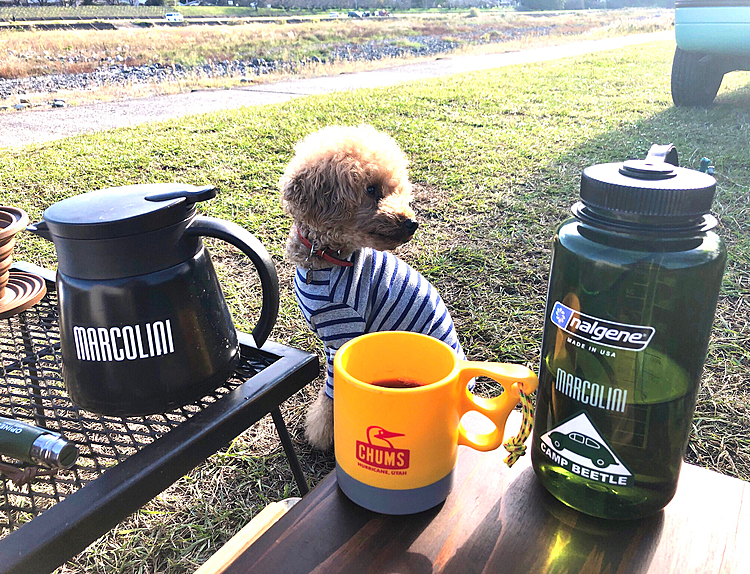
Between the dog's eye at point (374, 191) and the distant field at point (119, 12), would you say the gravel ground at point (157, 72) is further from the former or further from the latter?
the distant field at point (119, 12)

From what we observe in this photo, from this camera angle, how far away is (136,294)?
795 mm

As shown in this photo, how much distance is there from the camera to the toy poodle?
1.77 m

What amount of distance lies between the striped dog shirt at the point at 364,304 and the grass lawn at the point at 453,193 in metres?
0.55

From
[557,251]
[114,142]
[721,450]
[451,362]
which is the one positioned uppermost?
[557,251]

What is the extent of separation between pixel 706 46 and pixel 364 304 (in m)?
5.27

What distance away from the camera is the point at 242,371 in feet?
3.71

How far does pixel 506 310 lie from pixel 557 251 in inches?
80.0

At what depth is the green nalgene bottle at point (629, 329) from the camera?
1.90 feet

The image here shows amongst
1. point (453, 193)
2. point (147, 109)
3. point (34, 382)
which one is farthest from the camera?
point (147, 109)

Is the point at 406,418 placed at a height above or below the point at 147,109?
above

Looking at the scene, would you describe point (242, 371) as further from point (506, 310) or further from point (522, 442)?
point (506, 310)

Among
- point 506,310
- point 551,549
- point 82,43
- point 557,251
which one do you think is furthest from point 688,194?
point 82,43

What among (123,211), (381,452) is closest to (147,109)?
(123,211)

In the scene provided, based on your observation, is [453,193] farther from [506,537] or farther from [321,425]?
[506,537]
